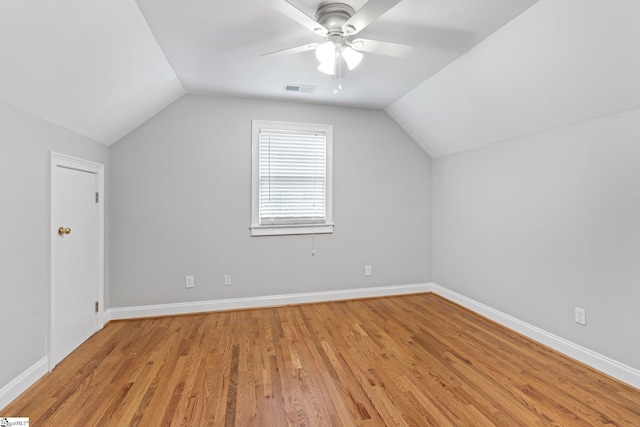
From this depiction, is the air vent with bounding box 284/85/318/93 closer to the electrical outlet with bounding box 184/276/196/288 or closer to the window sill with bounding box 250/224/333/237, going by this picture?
the window sill with bounding box 250/224/333/237

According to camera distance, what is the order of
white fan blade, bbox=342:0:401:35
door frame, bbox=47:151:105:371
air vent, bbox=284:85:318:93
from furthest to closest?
1. air vent, bbox=284:85:318:93
2. door frame, bbox=47:151:105:371
3. white fan blade, bbox=342:0:401:35

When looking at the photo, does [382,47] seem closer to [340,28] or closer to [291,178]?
[340,28]

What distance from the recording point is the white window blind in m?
Result: 3.72

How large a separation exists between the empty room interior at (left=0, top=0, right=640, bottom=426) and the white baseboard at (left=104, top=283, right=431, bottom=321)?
0.08 feet

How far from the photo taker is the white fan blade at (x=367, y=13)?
1514 millimetres

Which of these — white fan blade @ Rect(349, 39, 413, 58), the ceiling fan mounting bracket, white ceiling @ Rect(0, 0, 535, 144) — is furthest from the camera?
white fan blade @ Rect(349, 39, 413, 58)

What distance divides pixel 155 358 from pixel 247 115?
Result: 274cm

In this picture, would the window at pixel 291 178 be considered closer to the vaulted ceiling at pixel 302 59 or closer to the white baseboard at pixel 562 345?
the vaulted ceiling at pixel 302 59

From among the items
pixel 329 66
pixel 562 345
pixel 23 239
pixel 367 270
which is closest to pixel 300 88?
pixel 329 66

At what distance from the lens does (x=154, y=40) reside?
2.35 meters

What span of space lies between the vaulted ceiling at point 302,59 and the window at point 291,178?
661 mm

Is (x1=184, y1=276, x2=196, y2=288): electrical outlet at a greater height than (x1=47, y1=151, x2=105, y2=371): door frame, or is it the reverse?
(x1=47, y1=151, x2=105, y2=371): door frame

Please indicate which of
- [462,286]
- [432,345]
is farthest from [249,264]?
[462,286]

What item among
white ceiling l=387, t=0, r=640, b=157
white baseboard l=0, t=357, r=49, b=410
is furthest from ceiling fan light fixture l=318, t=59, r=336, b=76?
white baseboard l=0, t=357, r=49, b=410
